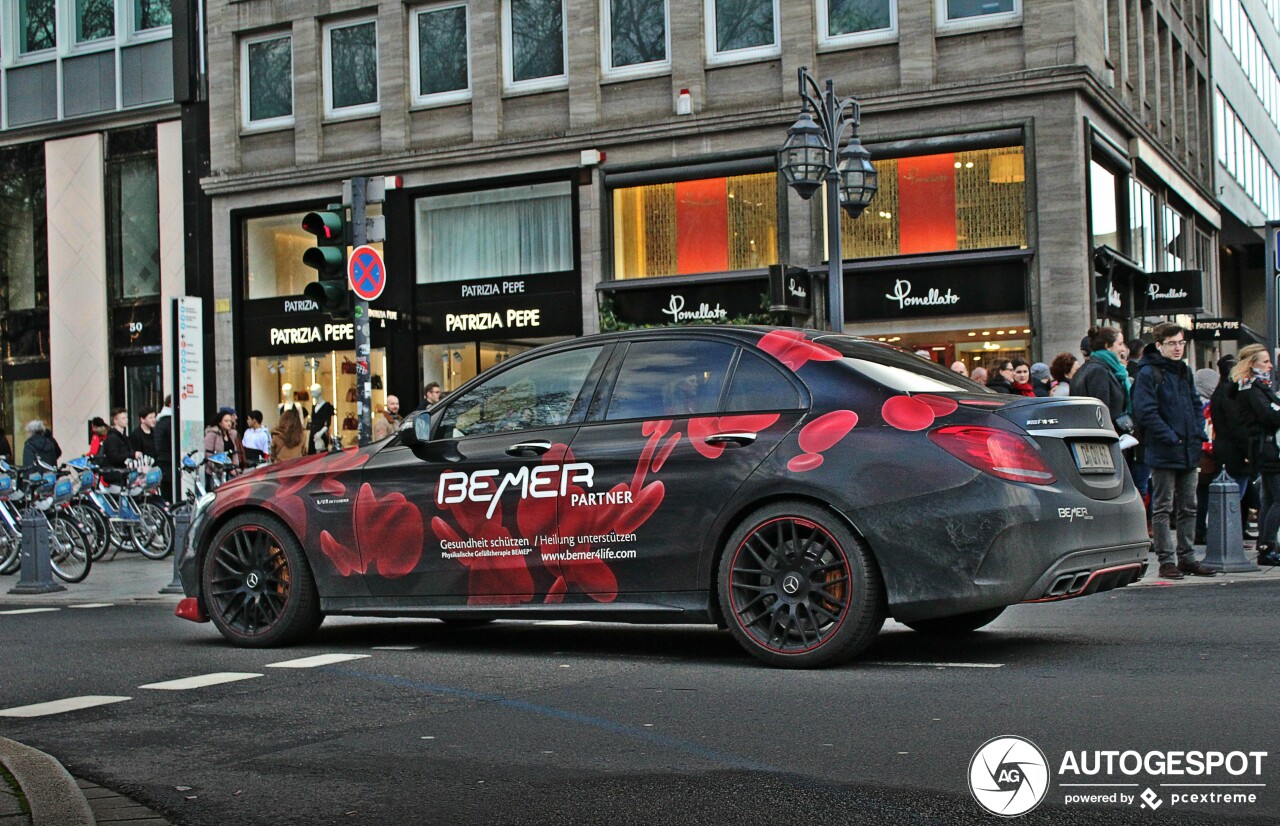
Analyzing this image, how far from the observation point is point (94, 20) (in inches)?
1305

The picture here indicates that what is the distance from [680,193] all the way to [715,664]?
65.3 feet

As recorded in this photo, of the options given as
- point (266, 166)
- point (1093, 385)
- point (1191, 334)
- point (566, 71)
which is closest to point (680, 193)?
point (566, 71)

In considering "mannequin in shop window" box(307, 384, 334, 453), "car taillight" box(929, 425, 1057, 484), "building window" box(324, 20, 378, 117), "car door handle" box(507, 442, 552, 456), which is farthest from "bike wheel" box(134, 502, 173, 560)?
"car taillight" box(929, 425, 1057, 484)

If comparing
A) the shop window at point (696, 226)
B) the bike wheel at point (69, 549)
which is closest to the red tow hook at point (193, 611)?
the bike wheel at point (69, 549)

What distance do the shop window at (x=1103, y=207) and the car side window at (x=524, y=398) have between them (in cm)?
1808

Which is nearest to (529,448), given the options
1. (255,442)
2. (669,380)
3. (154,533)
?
(669,380)

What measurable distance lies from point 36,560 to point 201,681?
27.2 feet

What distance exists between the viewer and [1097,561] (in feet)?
23.4

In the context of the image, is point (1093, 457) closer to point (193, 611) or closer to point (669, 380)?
point (669, 380)

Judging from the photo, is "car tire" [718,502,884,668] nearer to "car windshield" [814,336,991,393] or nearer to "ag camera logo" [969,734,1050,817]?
"car windshield" [814,336,991,393]

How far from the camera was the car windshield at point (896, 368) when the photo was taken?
7.29m

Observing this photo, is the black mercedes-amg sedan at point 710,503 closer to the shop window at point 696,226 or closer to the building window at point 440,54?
the shop window at point 696,226

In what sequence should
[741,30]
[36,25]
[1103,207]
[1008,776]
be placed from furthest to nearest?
[36,25] < [741,30] < [1103,207] < [1008,776]

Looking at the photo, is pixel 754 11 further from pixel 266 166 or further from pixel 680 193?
pixel 266 166
